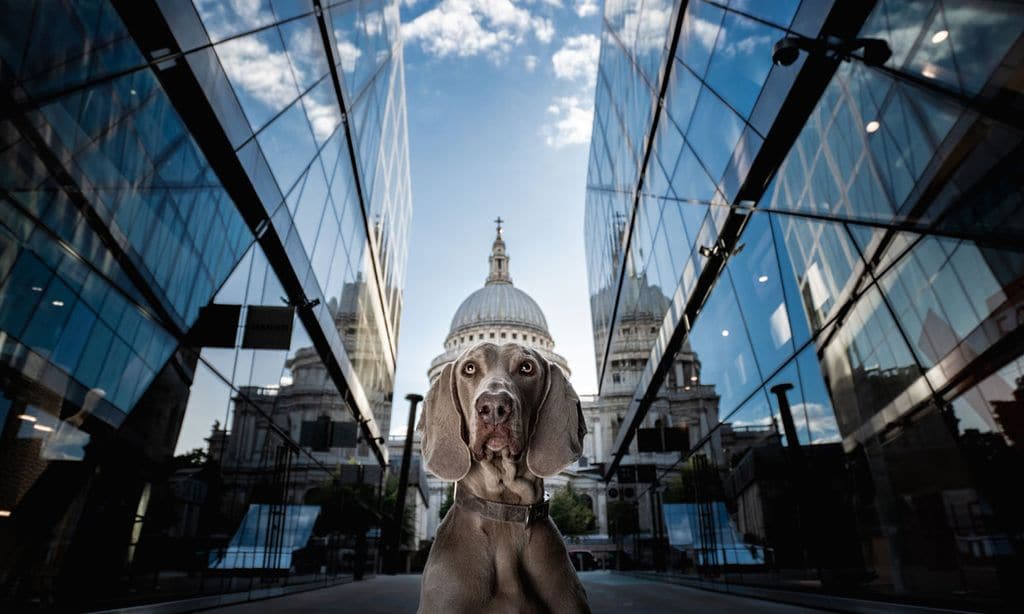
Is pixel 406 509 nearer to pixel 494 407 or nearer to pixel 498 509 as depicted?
pixel 498 509

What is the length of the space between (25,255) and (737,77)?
879cm

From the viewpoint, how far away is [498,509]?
216cm

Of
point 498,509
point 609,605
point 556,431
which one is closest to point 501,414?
point 556,431

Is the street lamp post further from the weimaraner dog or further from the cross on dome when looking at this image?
the cross on dome

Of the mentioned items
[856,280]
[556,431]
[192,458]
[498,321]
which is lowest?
[556,431]

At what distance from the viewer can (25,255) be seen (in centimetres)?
427

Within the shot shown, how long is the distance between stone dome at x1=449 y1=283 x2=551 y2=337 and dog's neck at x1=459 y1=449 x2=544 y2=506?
346ft

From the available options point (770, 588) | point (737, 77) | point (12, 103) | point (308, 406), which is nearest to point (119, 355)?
point (12, 103)

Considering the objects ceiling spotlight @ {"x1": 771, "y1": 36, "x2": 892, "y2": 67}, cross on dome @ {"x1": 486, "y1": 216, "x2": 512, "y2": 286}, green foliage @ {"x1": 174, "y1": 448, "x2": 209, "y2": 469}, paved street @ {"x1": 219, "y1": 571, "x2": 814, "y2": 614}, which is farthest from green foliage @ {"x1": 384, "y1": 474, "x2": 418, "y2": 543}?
cross on dome @ {"x1": 486, "y1": 216, "x2": 512, "y2": 286}

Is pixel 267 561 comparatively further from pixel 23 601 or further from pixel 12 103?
pixel 12 103

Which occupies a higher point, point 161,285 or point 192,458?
point 161,285

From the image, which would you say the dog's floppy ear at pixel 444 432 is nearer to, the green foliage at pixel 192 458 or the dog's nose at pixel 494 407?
the dog's nose at pixel 494 407

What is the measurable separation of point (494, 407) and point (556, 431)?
1.01ft

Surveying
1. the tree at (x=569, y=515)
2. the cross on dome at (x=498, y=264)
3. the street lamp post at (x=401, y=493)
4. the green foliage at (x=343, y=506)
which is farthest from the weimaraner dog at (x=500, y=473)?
the cross on dome at (x=498, y=264)
